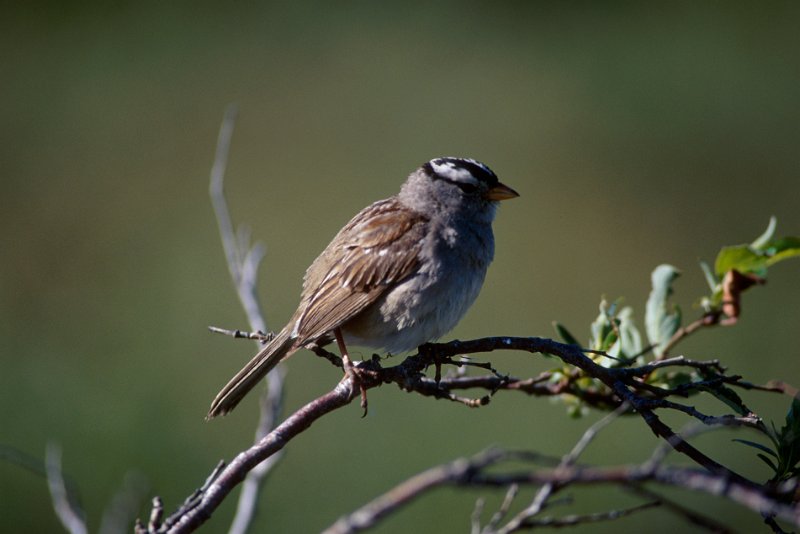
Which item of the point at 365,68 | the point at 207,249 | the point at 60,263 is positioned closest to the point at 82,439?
the point at 207,249

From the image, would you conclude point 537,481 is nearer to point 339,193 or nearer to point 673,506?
point 673,506

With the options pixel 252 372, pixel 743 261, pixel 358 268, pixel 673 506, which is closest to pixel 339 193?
pixel 358 268

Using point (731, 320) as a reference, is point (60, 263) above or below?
above

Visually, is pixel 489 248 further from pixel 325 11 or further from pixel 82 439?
Result: pixel 325 11

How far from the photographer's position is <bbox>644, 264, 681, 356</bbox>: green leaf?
259 centimetres

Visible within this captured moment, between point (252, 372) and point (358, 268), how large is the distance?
498 mm

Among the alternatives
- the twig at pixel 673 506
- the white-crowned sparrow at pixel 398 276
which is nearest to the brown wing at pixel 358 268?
the white-crowned sparrow at pixel 398 276

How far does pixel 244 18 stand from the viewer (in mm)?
10883

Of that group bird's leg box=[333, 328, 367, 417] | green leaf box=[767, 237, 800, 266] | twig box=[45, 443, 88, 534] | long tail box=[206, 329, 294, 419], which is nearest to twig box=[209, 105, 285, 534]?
long tail box=[206, 329, 294, 419]

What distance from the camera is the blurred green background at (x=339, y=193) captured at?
5.14 metres

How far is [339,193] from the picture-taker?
8078 millimetres

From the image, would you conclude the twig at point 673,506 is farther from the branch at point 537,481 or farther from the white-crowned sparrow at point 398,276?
the white-crowned sparrow at point 398,276

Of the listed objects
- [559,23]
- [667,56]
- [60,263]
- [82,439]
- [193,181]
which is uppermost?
[559,23]

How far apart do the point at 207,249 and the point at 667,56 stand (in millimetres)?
5057
